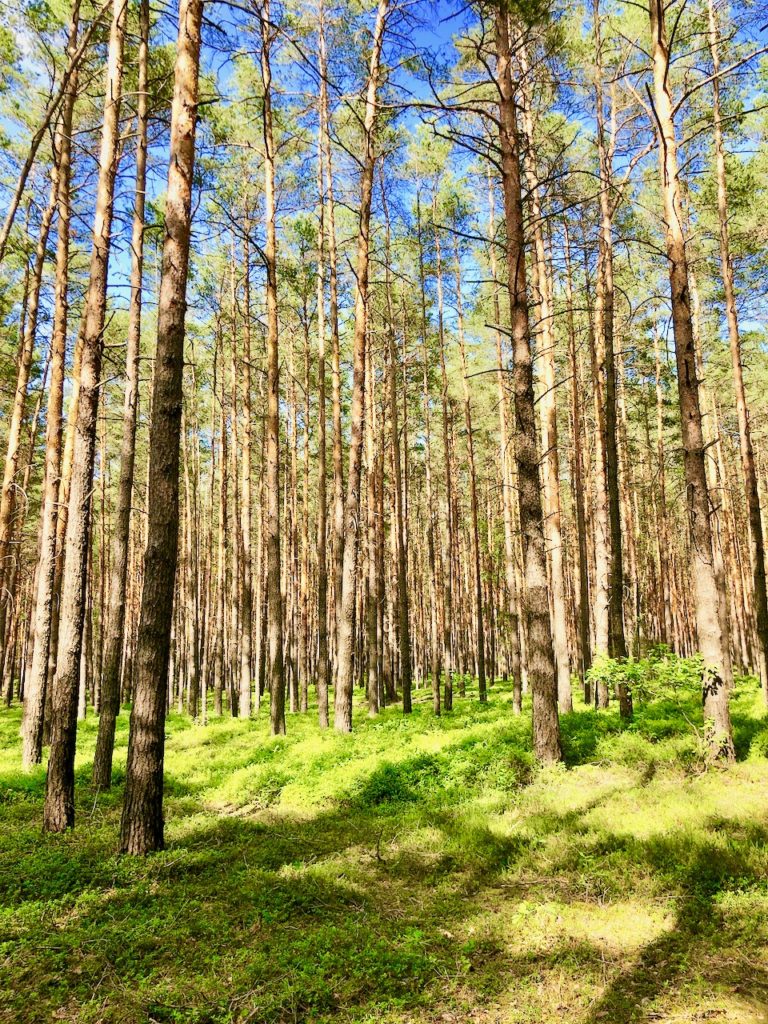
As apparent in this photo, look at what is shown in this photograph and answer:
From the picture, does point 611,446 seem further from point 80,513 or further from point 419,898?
point 80,513

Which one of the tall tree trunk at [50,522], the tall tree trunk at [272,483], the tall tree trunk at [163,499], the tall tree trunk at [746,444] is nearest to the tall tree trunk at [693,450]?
the tall tree trunk at [746,444]

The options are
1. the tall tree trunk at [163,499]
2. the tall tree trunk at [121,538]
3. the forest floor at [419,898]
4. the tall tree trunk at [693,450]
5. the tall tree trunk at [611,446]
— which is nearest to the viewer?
the forest floor at [419,898]

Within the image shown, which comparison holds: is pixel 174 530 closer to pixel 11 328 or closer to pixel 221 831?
pixel 221 831

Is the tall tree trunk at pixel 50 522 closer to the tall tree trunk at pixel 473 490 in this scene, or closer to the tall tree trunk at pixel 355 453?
the tall tree trunk at pixel 355 453

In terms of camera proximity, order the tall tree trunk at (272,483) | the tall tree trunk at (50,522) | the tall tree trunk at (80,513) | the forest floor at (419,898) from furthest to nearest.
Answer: the tall tree trunk at (272,483)
the tall tree trunk at (50,522)
the tall tree trunk at (80,513)
the forest floor at (419,898)

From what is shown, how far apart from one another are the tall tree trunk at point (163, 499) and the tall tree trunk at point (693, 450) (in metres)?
6.33

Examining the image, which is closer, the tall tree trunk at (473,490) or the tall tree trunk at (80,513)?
the tall tree trunk at (80,513)

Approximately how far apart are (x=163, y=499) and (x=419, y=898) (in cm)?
452

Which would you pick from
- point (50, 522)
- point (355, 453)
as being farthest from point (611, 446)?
point (50, 522)

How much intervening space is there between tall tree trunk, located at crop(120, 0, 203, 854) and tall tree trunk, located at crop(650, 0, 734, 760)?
633 cm

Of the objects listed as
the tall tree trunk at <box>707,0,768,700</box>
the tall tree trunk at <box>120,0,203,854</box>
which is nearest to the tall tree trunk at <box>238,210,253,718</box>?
the tall tree trunk at <box>120,0,203,854</box>

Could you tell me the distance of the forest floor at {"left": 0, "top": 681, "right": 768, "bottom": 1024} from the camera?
355 cm

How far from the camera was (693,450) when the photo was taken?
7.84 metres

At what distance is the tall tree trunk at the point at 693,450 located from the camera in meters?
7.38
